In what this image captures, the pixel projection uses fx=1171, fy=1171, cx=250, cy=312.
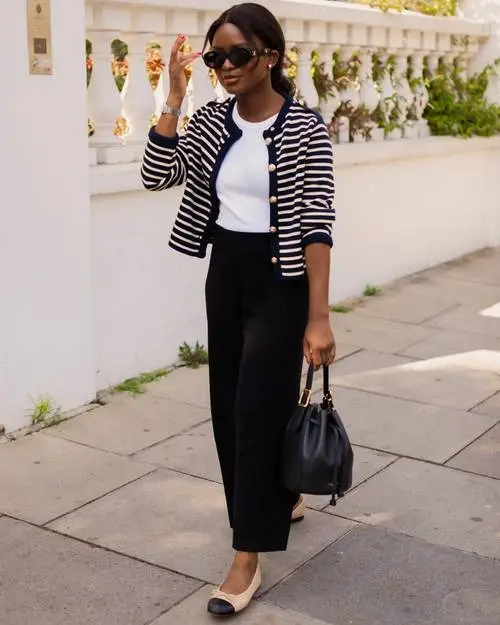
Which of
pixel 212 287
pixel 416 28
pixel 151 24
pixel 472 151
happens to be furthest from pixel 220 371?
pixel 472 151

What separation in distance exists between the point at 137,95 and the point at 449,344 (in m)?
2.32

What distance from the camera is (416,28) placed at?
28.3 feet

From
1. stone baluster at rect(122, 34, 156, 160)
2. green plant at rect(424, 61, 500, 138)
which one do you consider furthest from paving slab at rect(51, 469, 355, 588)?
green plant at rect(424, 61, 500, 138)

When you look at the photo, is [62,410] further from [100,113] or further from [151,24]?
[151,24]

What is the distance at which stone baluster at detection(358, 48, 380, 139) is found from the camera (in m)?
8.16

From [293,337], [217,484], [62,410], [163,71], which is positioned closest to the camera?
[293,337]

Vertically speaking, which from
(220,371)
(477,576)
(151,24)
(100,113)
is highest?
(151,24)

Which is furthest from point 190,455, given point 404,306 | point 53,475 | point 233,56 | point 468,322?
point 404,306

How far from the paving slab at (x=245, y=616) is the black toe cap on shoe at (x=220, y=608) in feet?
0.09

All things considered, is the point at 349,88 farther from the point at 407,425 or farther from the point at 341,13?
the point at 407,425

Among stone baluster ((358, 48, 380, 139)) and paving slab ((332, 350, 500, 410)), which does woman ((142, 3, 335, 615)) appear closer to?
paving slab ((332, 350, 500, 410))

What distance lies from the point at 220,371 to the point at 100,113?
2.48m

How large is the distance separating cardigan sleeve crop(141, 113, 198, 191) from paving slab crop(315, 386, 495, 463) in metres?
1.92

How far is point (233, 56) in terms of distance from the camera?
348cm
